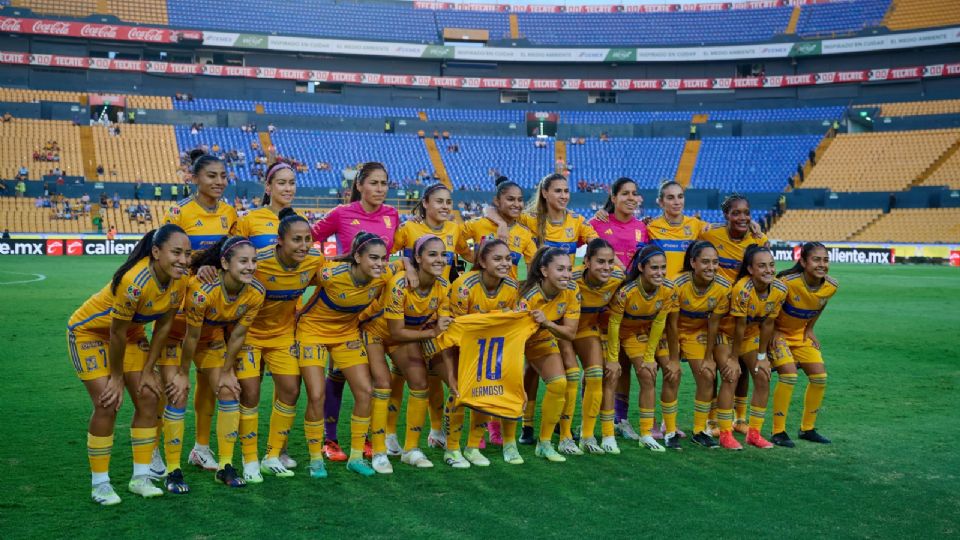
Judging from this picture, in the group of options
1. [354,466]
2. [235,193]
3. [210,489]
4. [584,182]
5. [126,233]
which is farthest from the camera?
[584,182]

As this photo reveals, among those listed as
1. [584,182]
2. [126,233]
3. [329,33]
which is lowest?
[126,233]

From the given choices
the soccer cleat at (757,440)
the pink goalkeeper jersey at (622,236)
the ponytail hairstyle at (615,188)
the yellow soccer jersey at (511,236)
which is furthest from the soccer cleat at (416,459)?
the ponytail hairstyle at (615,188)

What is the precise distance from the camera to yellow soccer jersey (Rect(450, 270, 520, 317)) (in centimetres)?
705

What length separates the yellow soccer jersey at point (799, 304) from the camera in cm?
777

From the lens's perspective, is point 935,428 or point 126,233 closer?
point 935,428

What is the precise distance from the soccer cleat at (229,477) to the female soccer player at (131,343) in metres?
0.48

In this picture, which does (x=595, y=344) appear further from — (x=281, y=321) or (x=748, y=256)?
(x=281, y=321)

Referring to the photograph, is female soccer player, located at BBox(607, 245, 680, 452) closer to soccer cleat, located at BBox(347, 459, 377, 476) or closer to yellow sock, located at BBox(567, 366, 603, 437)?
yellow sock, located at BBox(567, 366, 603, 437)

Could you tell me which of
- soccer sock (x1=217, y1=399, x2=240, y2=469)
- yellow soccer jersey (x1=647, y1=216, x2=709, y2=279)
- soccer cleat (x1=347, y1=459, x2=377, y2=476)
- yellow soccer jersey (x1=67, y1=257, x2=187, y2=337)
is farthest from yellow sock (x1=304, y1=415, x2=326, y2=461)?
yellow soccer jersey (x1=647, y1=216, x2=709, y2=279)

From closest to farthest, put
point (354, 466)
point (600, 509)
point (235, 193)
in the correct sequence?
point (600, 509) → point (354, 466) → point (235, 193)

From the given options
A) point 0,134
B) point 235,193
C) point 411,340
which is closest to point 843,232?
point 235,193

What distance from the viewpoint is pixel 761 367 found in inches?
303

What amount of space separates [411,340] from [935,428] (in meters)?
5.03

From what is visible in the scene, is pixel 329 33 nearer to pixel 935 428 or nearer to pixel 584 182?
pixel 584 182
